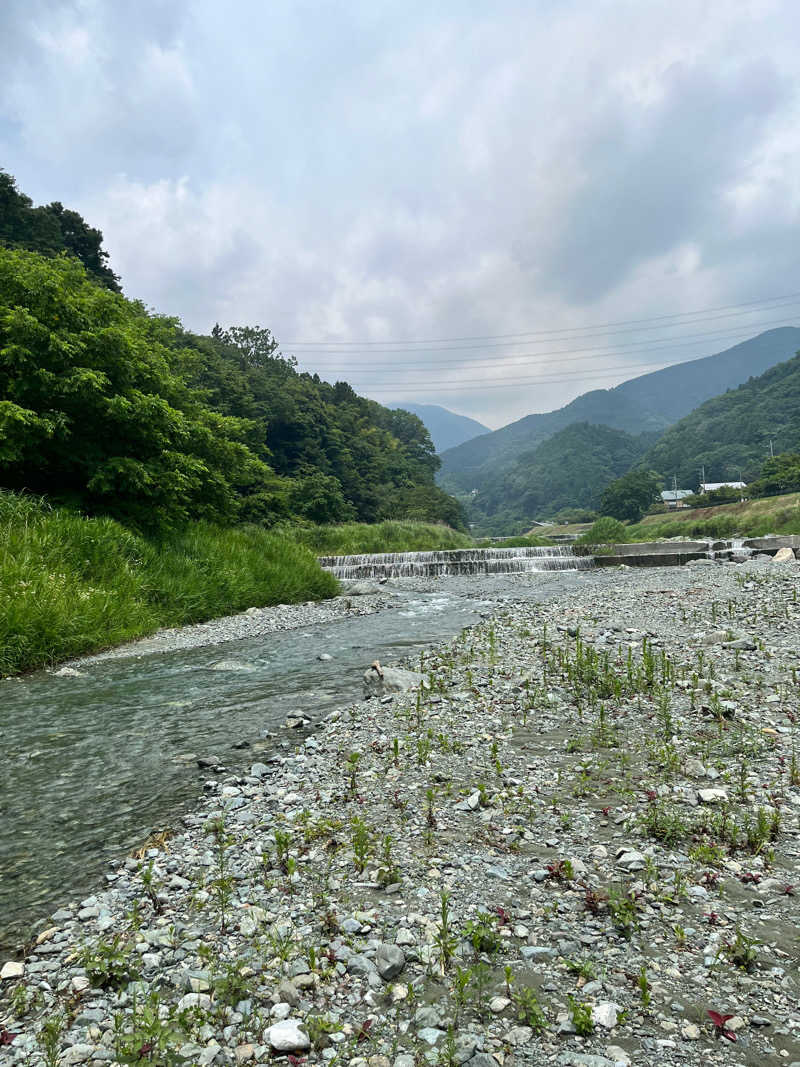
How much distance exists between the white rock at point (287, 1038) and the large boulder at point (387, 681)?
19.3 ft

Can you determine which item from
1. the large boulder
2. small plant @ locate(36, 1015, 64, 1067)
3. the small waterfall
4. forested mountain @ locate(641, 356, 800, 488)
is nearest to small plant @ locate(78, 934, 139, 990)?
small plant @ locate(36, 1015, 64, 1067)

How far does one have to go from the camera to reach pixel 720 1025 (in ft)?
8.00

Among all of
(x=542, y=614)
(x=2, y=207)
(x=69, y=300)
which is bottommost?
(x=542, y=614)

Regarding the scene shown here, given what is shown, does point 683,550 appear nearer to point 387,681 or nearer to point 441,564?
point 441,564

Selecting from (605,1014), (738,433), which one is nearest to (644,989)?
(605,1014)

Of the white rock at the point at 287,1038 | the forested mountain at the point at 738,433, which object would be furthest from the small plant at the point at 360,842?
the forested mountain at the point at 738,433

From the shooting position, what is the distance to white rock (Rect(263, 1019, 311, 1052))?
2438mm

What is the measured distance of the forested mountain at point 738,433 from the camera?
408 ft

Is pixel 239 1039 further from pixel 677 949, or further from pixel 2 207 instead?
pixel 2 207

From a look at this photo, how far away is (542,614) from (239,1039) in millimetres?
13377

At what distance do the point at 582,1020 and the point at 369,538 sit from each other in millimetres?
39686

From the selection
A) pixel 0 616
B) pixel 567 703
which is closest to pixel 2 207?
pixel 0 616

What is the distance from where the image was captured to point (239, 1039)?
252cm

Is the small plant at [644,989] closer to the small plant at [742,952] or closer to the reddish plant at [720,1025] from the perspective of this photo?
the reddish plant at [720,1025]
